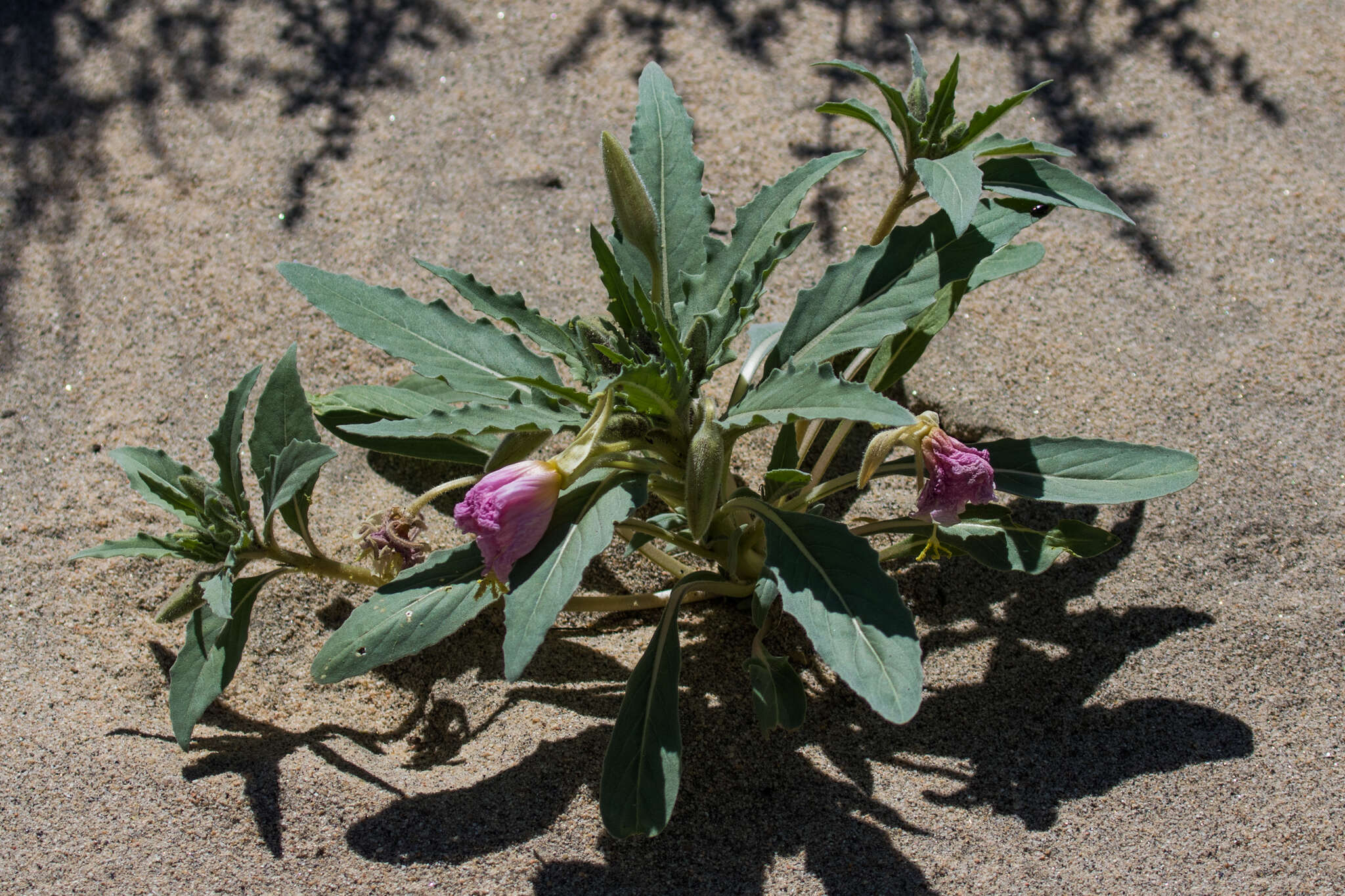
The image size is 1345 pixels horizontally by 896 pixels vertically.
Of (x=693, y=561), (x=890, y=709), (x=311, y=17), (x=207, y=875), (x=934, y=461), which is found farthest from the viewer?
(x=311, y=17)

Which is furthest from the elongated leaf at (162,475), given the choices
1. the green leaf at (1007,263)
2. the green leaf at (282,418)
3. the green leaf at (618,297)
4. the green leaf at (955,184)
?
the green leaf at (1007,263)

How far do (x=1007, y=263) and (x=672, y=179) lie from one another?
2.34 ft

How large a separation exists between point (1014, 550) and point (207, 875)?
158cm

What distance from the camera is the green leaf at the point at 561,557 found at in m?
1.45

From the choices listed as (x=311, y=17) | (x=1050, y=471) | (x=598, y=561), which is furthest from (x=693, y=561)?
A: (x=311, y=17)

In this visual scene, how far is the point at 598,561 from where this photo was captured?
7.97 ft

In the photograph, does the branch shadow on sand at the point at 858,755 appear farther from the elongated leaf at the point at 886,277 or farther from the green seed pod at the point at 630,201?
the green seed pod at the point at 630,201

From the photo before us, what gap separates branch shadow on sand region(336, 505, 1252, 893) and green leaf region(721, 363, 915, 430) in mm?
717

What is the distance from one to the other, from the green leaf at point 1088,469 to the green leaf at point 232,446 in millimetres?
1462

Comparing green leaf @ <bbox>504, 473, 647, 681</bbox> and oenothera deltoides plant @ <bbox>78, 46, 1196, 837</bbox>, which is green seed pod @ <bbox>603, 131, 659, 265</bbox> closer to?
oenothera deltoides plant @ <bbox>78, 46, 1196, 837</bbox>

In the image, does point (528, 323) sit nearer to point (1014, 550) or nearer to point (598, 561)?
point (598, 561)

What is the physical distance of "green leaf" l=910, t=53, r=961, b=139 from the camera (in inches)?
76.4

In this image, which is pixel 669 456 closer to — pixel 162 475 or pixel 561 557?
pixel 561 557

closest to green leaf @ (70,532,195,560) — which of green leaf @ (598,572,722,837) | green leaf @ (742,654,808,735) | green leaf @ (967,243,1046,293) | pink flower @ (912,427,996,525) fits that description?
green leaf @ (598,572,722,837)
